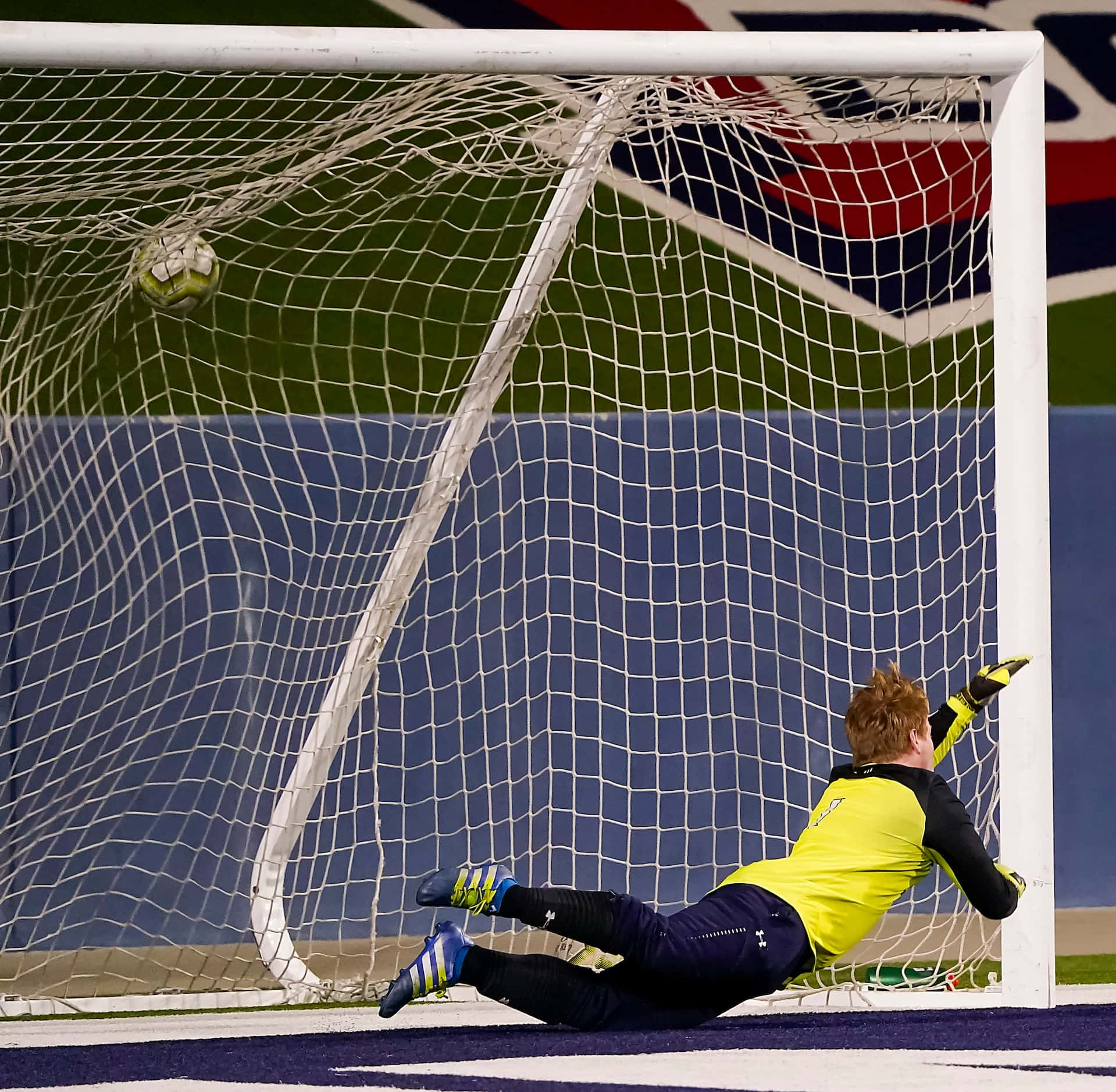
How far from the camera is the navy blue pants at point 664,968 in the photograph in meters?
2.39

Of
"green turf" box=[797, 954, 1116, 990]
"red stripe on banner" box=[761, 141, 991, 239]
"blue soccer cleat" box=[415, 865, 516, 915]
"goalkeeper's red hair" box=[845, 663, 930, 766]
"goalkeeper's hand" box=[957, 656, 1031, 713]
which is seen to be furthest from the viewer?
"red stripe on banner" box=[761, 141, 991, 239]

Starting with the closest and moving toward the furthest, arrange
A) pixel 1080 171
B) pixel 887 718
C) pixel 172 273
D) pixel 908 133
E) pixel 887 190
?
pixel 887 718, pixel 172 273, pixel 887 190, pixel 908 133, pixel 1080 171

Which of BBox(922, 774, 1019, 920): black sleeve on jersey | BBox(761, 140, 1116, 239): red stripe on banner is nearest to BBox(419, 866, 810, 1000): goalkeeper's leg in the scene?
BBox(922, 774, 1019, 920): black sleeve on jersey

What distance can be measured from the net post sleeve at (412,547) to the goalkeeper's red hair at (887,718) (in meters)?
1.29

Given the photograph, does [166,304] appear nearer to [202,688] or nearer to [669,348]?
[202,688]

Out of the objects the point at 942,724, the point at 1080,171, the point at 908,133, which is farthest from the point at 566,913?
the point at 1080,171

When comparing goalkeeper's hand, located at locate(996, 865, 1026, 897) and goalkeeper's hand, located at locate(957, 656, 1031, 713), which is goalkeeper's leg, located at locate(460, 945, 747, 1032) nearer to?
goalkeeper's hand, located at locate(996, 865, 1026, 897)

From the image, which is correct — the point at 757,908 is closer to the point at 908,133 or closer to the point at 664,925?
the point at 664,925

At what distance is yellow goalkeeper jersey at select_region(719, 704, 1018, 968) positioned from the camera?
251 centimetres

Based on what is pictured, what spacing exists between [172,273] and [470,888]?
6.16ft

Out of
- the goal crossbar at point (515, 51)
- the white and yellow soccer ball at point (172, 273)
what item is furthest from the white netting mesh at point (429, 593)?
the goal crossbar at point (515, 51)

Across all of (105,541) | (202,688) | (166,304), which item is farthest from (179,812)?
(166,304)

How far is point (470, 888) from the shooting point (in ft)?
7.76

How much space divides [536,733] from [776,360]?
177 cm
